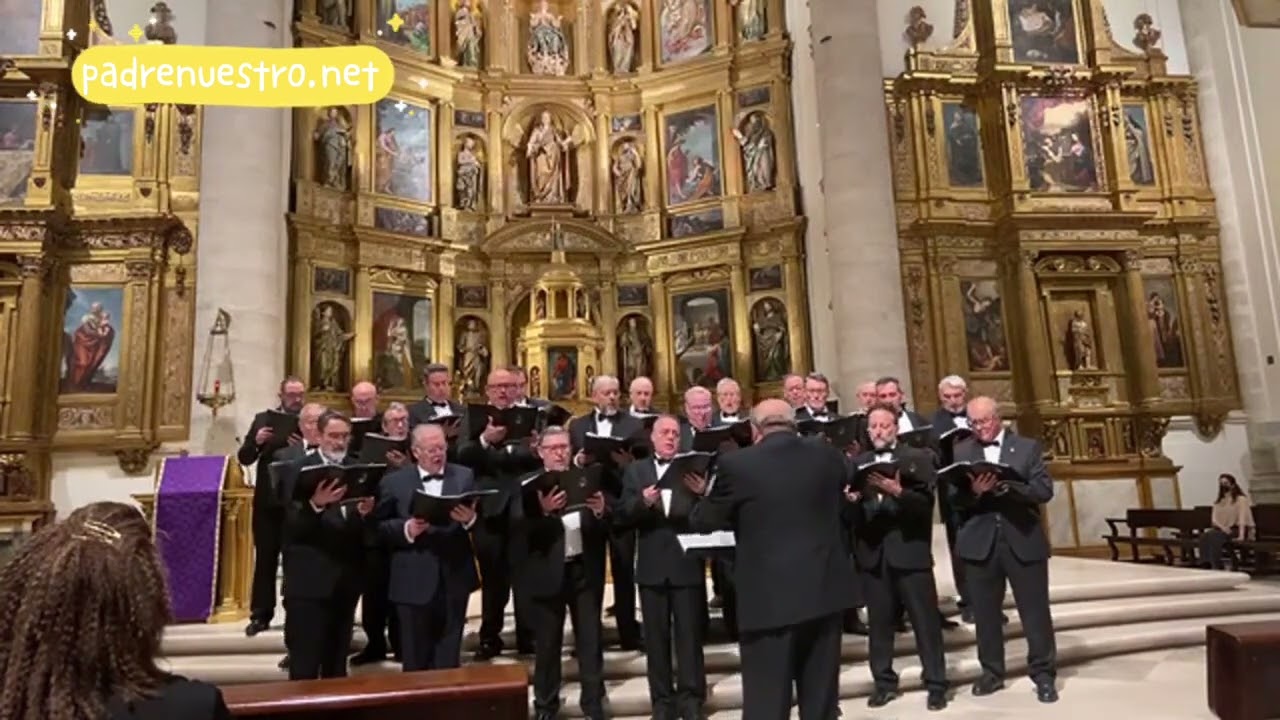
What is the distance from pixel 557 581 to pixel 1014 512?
2994 millimetres

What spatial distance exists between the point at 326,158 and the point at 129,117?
2.79 meters

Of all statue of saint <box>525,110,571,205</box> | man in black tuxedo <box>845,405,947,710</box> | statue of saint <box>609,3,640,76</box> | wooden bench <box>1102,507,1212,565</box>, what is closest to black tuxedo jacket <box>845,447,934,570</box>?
man in black tuxedo <box>845,405,947,710</box>

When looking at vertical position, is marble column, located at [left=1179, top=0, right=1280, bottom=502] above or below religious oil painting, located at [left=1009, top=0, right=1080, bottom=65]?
below

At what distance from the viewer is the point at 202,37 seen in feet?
44.4

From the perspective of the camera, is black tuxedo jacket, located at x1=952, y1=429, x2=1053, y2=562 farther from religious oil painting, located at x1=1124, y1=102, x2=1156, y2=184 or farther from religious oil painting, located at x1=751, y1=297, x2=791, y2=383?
religious oil painting, located at x1=1124, y1=102, x2=1156, y2=184

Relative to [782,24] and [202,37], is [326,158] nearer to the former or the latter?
[202,37]

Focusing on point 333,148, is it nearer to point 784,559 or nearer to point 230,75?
point 230,75

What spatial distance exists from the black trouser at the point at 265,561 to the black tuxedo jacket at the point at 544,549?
2086 mm

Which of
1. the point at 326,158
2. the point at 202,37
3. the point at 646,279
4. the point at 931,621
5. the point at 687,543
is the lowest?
the point at 931,621

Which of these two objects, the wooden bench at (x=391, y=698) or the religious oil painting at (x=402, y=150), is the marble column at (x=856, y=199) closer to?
the religious oil painting at (x=402, y=150)

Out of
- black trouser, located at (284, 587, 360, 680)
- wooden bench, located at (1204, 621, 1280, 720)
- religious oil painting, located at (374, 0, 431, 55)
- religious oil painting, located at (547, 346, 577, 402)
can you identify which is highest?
religious oil painting, located at (374, 0, 431, 55)

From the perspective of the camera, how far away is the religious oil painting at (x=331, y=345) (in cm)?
1427

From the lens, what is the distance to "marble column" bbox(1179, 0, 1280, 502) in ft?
50.3

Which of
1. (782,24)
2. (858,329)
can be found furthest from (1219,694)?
(782,24)
